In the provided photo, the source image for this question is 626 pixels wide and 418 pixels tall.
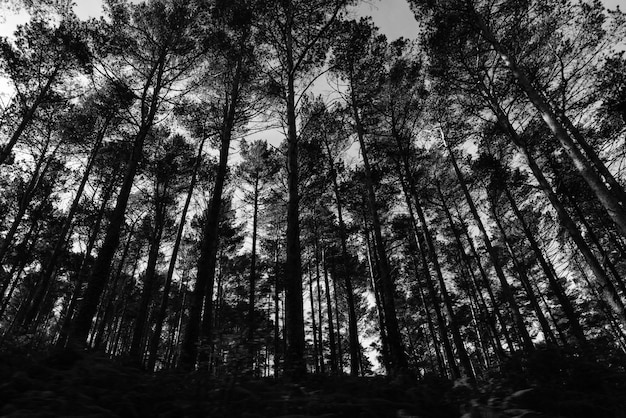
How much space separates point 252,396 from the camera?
2.79 meters

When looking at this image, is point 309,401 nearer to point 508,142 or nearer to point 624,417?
point 624,417

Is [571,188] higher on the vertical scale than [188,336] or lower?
higher

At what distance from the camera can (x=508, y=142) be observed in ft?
46.8

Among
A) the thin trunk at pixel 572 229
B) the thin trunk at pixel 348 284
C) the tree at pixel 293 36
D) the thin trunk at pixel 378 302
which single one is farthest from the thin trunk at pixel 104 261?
the thin trunk at pixel 572 229

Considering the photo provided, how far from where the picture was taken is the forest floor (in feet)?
7.69

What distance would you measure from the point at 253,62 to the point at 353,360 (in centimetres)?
1230

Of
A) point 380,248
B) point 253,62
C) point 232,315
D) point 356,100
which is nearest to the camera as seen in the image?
point 380,248

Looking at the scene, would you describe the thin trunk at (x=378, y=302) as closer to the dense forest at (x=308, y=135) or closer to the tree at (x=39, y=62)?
the dense forest at (x=308, y=135)

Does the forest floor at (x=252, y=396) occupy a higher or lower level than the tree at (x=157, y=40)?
lower

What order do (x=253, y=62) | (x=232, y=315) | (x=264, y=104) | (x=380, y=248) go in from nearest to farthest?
(x=380, y=248), (x=253, y=62), (x=264, y=104), (x=232, y=315)

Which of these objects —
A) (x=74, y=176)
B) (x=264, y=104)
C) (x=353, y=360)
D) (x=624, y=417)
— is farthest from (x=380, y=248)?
(x=74, y=176)

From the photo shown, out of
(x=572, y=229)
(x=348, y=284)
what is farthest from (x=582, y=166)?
(x=348, y=284)

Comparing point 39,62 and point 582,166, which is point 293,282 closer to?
point 582,166

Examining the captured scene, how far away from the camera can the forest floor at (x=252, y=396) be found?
7.69ft
